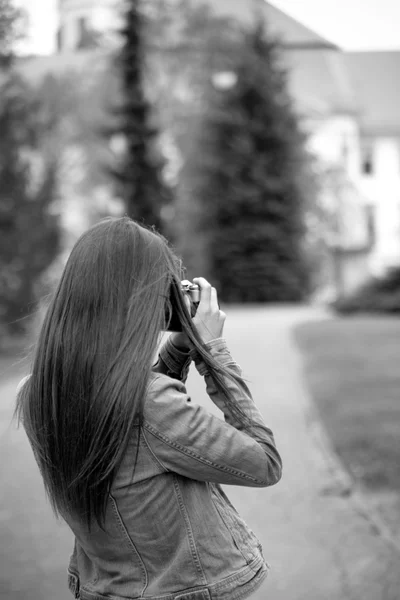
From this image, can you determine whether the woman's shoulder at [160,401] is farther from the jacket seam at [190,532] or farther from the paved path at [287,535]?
the paved path at [287,535]

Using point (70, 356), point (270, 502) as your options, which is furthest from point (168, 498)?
point (270, 502)

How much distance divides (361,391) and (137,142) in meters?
19.4

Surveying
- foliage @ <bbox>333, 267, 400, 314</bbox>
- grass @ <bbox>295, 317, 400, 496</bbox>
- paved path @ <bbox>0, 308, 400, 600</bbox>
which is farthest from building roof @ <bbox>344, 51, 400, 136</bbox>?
paved path @ <bbox>0, 308, 400, 600</bbox>

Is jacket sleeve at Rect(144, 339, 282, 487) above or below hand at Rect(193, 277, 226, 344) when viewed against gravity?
below

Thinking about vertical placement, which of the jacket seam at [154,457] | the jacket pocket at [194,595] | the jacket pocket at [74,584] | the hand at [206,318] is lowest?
the jacket pocket at [74,584]

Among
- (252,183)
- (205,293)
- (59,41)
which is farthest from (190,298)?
(252,183)

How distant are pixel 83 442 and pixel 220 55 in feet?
96.0

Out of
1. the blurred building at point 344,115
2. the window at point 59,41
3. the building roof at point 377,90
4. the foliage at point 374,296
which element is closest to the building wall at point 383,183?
the blurred building at point 344,115

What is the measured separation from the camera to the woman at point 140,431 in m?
1.78

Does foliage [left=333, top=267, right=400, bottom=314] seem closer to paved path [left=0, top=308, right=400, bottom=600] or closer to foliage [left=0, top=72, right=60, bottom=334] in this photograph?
foliage [left=0, top=72, right=60, bottom=334]

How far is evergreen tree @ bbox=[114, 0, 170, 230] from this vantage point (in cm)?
2680

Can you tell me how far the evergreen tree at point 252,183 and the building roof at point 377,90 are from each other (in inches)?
638

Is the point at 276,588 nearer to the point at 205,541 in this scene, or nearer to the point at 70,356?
the point at 205,541

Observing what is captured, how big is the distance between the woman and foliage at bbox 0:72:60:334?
11791 mm
